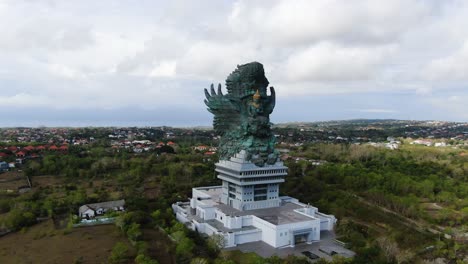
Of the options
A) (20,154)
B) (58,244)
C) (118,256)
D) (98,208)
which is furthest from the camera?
(20,154)

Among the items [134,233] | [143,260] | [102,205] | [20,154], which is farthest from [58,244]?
[20,154]

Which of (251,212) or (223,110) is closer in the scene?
(251,212)

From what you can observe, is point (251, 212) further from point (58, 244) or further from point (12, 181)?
point (12, 181)

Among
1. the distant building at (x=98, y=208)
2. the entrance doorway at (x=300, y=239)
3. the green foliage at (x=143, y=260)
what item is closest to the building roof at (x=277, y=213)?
the entrance doorway at (x=300, y=239)

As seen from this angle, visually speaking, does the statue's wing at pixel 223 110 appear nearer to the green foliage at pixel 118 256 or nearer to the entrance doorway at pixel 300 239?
the entrance doorway at pixel 300 239

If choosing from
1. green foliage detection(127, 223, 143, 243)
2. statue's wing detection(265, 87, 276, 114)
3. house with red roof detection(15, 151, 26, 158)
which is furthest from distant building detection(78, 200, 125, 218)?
house with red roof detection(15, 151, 26, 158)

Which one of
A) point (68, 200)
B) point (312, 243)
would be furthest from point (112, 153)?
point (312, 243)
